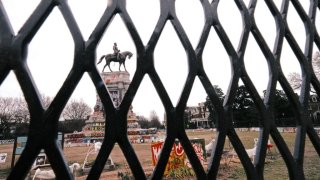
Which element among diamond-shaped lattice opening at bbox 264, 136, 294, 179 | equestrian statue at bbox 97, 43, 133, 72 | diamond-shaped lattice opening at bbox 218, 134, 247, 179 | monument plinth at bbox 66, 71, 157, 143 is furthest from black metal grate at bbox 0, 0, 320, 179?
equestrian statue at bbox 97, 43, 133, 72

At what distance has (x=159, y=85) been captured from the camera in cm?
94

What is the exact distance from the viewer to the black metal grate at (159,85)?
0.77 m

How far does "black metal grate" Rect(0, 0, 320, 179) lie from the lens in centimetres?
77

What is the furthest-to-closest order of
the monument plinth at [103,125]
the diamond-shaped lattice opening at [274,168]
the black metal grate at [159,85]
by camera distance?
the monument plinth at [103,125] → the diamond-shaped lattice opening at [274,168] → the black metal grate at [159,85]

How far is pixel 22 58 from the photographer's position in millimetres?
780

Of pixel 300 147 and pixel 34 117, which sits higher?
pixel 34 117

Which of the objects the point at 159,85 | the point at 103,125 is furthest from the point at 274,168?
the point at 103,125

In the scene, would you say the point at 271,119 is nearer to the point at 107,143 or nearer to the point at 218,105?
the point at 218,105

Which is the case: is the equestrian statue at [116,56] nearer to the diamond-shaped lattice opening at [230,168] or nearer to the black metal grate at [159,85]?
the diamond-shaped lattice opening at [230,168]

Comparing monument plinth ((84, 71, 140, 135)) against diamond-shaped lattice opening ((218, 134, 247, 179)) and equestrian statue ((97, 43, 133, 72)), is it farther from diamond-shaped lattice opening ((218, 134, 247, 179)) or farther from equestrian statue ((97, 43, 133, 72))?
diamond-shaped lattice opening ((218, 134, 247, 179))

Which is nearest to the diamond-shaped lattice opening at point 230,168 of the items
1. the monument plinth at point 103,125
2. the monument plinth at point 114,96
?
the monument plinth at point 103,125

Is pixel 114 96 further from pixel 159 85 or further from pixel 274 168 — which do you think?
pixel 159 85

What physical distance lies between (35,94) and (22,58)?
0.34 ft

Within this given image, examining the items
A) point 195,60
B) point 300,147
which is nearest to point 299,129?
point 300,147
